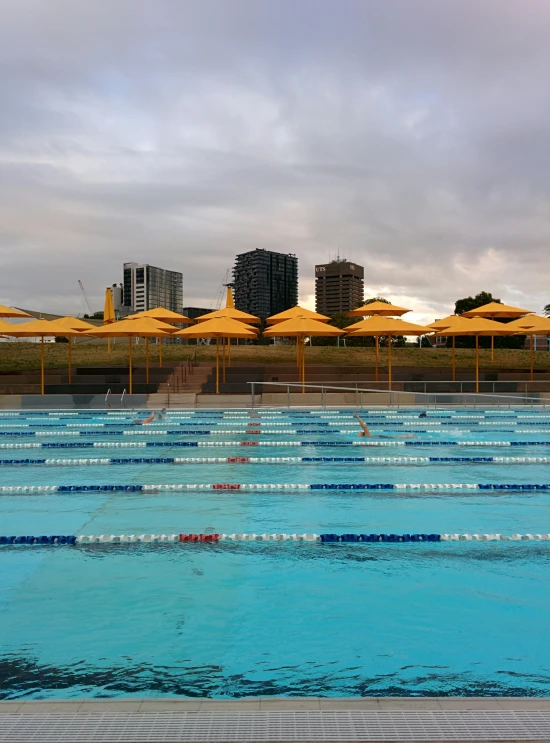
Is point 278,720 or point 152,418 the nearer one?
point 278,720

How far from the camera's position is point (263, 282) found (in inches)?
5089

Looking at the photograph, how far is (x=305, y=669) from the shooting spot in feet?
12.3

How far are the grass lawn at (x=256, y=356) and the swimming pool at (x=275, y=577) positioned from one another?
18.0 metres

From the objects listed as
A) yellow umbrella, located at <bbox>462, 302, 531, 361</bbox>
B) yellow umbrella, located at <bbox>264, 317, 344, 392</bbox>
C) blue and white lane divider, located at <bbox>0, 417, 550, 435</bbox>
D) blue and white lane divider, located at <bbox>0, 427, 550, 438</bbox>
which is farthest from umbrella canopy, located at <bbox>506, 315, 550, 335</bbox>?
blue and white lane divider, located at <bbox>0, 427, 550, 438</bbox>

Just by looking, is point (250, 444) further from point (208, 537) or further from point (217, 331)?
point (217, 331)

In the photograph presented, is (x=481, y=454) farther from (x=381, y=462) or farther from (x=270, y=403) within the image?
(x=270, y=403)

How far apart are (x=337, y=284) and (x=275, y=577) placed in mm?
158785

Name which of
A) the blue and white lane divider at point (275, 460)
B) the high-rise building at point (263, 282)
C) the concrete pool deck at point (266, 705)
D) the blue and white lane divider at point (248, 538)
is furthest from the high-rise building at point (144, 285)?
the concrete pool deck at point (266, 705)

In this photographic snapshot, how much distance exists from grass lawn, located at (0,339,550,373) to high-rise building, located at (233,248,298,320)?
94976 millimetres

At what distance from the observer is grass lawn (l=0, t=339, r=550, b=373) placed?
28923mm

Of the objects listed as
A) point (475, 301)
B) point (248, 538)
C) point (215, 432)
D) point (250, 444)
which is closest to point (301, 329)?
point (215, 432)

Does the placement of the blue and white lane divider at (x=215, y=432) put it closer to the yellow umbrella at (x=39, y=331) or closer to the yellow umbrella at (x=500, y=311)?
the yellow umbrella at (x=39, y=331)

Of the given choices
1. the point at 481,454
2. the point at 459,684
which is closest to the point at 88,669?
the point at 459,684

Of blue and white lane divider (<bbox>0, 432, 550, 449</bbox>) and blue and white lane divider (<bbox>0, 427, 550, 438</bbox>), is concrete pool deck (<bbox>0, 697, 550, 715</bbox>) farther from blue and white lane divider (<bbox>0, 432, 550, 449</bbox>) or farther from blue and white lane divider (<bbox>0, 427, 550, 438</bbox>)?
blue and white lane divider (<bbox>0, 427, 550, 438</bbox>)
